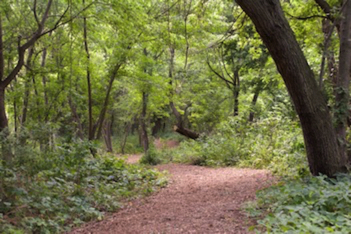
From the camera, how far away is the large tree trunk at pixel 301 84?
381 cm

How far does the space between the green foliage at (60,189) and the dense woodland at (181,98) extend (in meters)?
0.02

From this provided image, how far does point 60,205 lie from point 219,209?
7.68 ft

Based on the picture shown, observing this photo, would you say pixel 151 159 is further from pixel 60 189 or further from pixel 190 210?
pixel 190 210

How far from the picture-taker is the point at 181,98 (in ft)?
49.0

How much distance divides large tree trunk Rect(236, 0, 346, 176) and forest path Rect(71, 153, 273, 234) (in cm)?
131

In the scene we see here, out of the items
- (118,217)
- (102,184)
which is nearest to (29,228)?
(118,217)

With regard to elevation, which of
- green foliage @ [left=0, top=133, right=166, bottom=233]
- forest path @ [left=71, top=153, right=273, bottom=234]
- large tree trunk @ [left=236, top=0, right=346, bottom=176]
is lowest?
forest path @ [left=71, top=153, right=273, bottom=234]

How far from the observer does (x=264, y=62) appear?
11344mm

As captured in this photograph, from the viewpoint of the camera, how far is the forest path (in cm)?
375

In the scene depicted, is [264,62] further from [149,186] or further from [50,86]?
[50,86]

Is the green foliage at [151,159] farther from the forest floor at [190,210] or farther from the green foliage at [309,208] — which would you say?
the green foliage at [309,208]

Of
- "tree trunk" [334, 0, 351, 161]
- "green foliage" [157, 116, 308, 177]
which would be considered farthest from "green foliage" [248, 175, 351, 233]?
"green foliage" [157, 116, 308, 177]

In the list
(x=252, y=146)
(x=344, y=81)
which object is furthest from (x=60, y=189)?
(x=252, y=146)

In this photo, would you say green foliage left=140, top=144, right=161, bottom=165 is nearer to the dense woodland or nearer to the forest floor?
the dense woodland
